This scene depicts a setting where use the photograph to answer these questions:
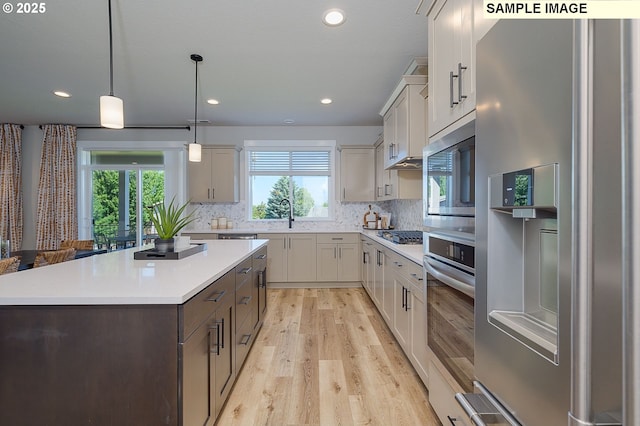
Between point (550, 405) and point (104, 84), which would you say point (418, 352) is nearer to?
point (550, 405)

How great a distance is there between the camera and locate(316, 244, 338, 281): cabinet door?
176 inches

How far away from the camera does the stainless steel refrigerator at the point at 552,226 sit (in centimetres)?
46

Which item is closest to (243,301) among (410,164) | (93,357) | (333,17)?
(93,357)

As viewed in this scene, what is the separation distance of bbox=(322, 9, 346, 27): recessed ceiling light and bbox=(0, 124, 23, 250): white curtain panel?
224 inches

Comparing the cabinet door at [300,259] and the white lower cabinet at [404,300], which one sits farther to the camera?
the cabinet door at [300,259]

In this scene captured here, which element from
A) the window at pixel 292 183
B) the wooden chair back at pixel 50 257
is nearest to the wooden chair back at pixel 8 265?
the wooden chair back at pixel 50 257

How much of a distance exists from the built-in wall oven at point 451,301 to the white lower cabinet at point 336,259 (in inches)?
110

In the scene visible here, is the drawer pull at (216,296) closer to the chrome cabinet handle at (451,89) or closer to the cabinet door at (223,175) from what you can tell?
the chrome cabinet handle at (451,89)

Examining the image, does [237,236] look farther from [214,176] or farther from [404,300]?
[404,300]

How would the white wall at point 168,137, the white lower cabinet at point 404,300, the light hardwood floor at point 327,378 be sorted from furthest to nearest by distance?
the white wall at point 168,137, the white lower cabinet at point 404,300, the light hardwood floor at point 327,378

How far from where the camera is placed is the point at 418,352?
1.94 metres

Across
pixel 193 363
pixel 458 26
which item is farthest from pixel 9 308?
pixel 458 26

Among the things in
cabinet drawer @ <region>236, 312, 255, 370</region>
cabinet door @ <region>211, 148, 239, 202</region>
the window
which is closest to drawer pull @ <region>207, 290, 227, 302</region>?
cabinet drawer @ <region>236, 312, 255, 370</region>

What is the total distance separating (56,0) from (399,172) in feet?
10.6
